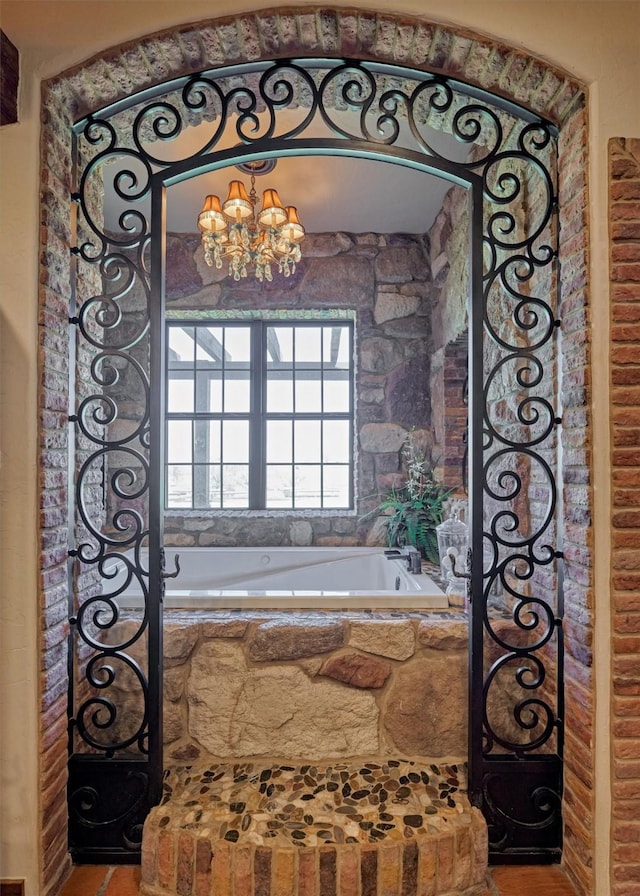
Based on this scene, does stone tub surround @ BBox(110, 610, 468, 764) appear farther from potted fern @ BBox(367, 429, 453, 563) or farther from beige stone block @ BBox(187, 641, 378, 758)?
potted fern @ BBox(367, 429, 453, 563)

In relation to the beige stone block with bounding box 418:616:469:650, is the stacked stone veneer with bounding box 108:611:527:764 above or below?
below

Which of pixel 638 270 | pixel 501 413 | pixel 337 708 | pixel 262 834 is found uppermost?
pixel 638 270

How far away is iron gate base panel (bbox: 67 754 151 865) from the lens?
1441 mm

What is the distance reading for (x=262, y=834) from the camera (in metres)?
1.29

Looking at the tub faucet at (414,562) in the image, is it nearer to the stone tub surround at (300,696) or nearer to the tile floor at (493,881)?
the stone tub surround at (300,696)

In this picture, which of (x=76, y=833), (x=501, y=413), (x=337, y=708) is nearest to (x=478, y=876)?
(x=337, y=708)

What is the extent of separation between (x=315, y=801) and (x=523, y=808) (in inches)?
24.3

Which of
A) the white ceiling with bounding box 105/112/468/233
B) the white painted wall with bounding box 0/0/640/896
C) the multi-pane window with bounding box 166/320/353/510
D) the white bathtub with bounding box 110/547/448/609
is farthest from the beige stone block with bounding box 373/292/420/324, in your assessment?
the white painted wall with bounding box 0/0/640/896

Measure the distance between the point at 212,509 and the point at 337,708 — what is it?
2.01 metres

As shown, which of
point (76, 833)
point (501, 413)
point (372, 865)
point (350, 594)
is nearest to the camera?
point (372, 865)

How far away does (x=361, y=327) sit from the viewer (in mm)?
3193

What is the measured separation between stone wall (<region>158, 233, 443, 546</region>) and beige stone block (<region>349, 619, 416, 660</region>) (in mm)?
1587

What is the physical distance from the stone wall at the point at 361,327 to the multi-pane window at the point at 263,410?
9.1 inches

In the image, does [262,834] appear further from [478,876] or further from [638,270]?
[638,270]
